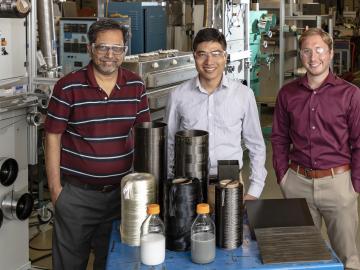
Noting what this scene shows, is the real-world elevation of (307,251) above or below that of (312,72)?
below

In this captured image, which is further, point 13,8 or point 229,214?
point 13,8

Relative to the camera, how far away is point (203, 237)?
160 cm

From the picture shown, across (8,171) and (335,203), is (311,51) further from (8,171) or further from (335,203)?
(8,171)

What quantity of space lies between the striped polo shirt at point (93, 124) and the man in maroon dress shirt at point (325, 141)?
2.48ft

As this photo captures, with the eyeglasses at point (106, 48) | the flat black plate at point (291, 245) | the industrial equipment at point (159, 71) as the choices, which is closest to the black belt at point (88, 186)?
the eyeglasses at point (106, 48)

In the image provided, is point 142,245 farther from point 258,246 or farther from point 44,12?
point 44,12

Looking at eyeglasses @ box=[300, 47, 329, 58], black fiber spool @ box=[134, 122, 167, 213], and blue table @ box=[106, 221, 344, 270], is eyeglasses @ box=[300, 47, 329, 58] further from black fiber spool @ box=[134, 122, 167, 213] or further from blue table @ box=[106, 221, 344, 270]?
blue table @ box=[106, 221, 344, 270]

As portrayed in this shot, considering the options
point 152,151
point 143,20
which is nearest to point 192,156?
point 152,151

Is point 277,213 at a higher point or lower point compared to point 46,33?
lower

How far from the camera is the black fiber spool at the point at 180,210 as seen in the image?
1.61m

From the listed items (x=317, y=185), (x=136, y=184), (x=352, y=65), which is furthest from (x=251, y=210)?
(x=352, y=65)

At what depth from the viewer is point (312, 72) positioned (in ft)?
7.50

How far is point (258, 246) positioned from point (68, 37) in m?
2.72

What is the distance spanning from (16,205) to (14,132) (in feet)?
1.31
